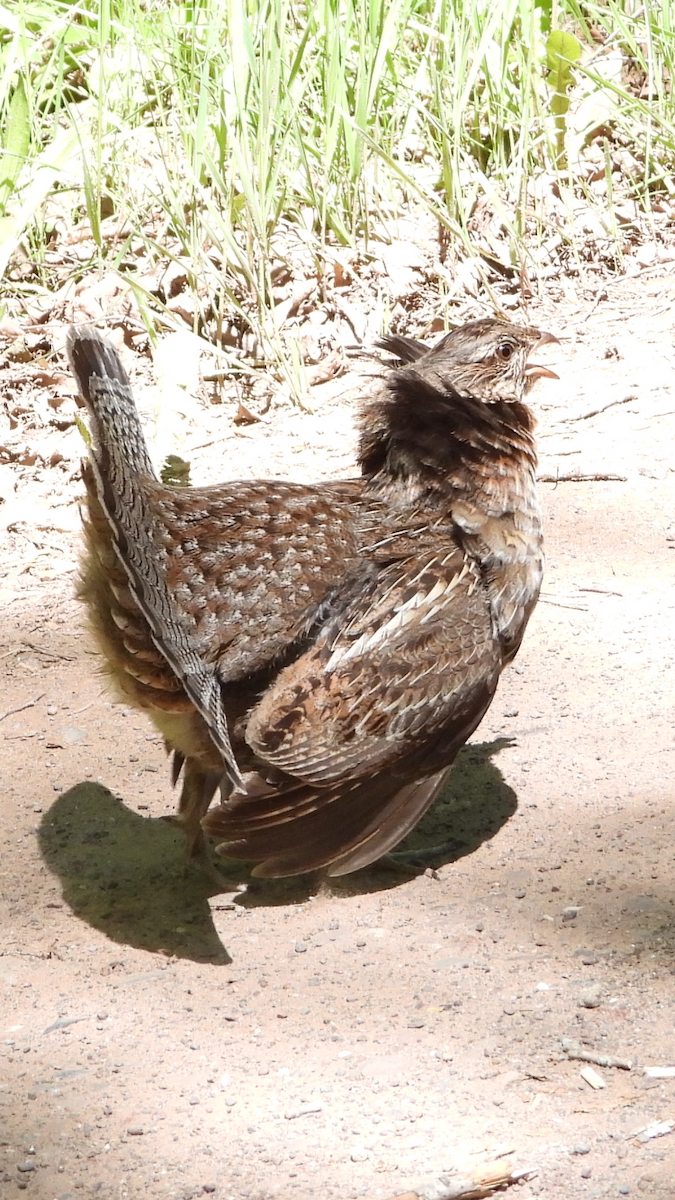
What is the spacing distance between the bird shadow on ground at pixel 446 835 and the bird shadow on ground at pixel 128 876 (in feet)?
0.69

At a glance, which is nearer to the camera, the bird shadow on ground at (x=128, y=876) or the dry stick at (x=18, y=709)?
the bird shadow on ground at (x=128, y=876)

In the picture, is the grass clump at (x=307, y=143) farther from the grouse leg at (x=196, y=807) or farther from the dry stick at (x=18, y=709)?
the grouse leg at (x=196, y=807)

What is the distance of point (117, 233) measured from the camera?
7379 mm

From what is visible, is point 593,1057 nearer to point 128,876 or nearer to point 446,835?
point 446,835

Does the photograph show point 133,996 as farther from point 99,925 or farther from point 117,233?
point 117,233

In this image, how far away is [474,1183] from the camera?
2422 mm

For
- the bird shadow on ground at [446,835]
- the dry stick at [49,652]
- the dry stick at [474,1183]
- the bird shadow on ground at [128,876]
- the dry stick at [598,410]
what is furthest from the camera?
the dry stick at [598,410]

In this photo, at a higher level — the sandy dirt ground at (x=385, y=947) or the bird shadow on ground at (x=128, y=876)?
the sandy dirt ground at (x=385, y=947)

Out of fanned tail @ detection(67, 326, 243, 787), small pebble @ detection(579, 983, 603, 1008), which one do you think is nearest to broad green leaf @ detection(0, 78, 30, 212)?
fanned tail @ detection(67, 326, 243, 787)

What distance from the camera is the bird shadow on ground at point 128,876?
3715mm

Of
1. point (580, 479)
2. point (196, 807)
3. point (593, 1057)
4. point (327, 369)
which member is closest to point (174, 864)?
point (196, 807)

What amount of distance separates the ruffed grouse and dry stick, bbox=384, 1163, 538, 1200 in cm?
116

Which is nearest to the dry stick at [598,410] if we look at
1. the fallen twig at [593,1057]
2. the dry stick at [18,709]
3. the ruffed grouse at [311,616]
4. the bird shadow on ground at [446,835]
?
the ruffed grouse at [311,616]

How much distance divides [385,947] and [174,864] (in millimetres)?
976
